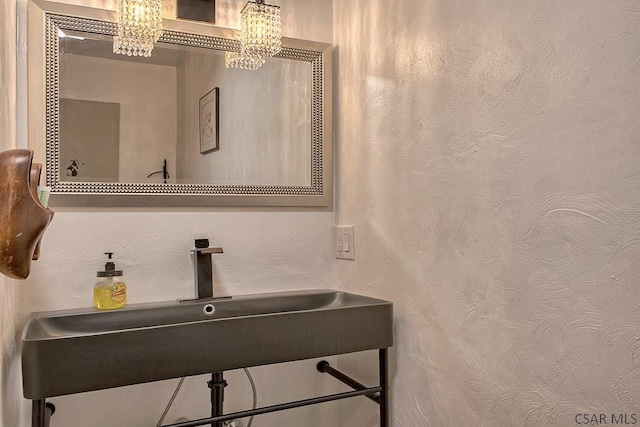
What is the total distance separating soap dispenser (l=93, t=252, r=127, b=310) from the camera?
4.68ft

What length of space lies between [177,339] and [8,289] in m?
0.39

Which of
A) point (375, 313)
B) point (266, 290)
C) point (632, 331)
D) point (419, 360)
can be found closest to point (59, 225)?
point (266, 290)

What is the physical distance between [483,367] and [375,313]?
1.10 feet

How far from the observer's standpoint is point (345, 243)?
1.75 metres

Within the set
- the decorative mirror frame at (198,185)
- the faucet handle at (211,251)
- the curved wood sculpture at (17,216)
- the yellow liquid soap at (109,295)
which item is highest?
the decorative mirror frame at (198,185)

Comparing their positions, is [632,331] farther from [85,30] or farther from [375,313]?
[85,30]

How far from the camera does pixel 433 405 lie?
1.33 metres

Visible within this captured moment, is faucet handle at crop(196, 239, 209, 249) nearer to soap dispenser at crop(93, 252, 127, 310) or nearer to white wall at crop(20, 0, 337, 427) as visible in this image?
white wall at crop(20, 0, 337, 427)

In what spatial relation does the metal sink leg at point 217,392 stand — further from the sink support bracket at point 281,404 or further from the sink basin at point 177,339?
the sink basin at point 177,339

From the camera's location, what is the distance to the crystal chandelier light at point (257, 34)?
1.61 m

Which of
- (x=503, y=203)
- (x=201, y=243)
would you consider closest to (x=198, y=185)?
(x=201, y=243)

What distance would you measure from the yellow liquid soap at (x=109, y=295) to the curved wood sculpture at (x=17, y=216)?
0.81 m

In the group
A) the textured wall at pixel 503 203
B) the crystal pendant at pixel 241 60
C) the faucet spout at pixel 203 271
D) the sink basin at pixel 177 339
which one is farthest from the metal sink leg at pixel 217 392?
the crystal pendant at pixel 241 60

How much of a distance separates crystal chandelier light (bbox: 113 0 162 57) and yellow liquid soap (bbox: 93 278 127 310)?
71 cm
